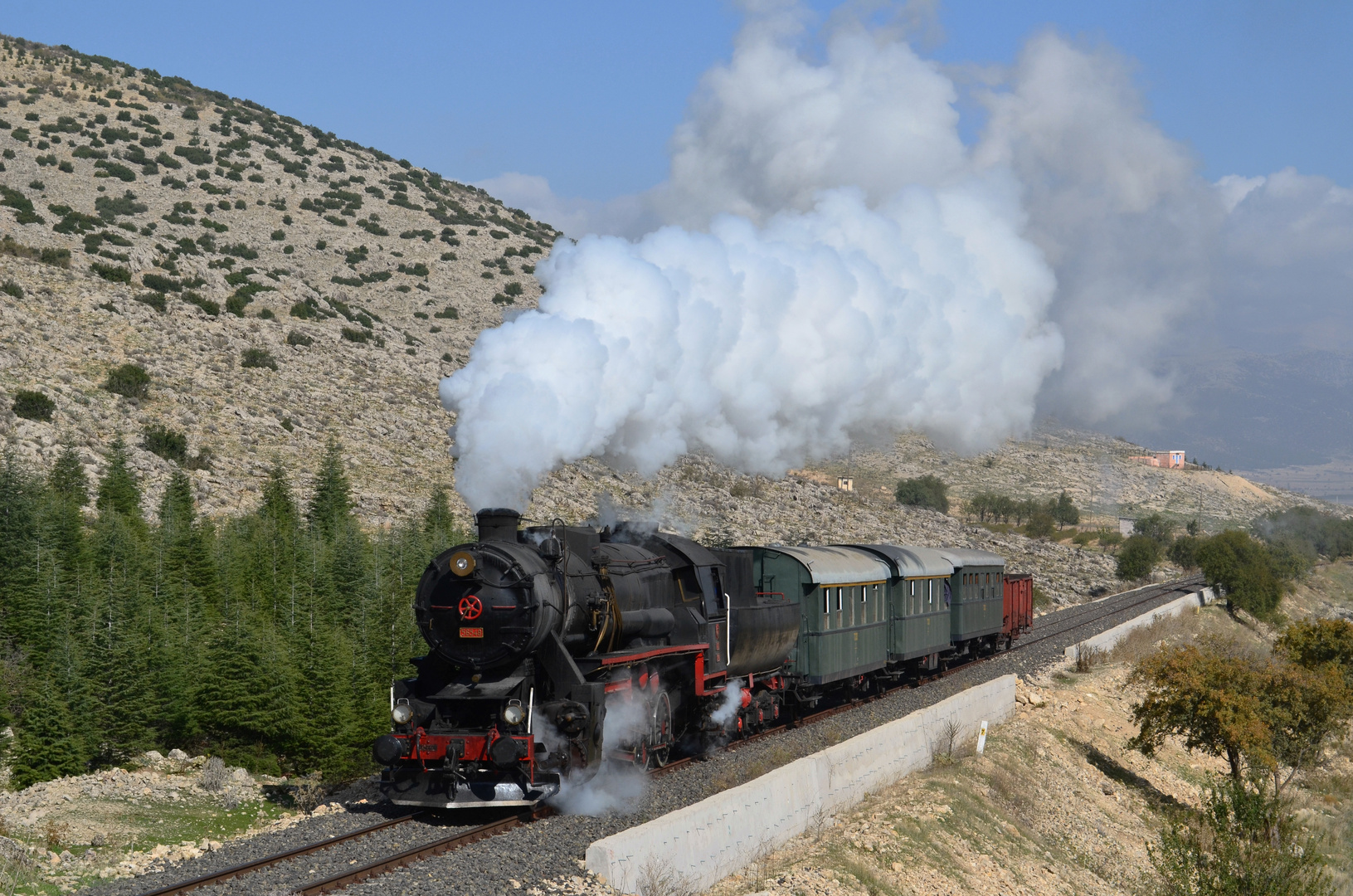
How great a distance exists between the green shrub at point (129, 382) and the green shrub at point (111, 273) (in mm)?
10734

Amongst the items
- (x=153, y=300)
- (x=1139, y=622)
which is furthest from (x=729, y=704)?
(x=153, y=300)

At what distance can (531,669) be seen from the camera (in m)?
14.4

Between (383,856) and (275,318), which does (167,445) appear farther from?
(383,856)

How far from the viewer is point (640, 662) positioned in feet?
53.1

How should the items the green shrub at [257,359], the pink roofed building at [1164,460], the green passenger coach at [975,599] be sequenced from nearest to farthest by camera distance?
the green passenger coach at [975,599] < the green shrub at [257,359] < the pink roofed building at [1164,460]

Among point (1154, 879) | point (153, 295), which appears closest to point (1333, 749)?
point (1154, 879)

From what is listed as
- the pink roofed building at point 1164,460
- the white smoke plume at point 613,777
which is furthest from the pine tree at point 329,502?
the pink roofed building at point 1164,460

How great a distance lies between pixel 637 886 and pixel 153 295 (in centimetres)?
4992

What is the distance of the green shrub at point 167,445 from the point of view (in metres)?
40.6

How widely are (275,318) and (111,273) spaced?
807 centimetres

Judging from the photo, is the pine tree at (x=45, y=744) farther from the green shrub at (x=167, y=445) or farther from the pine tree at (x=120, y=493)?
the green shrub at (x=167, y=445)

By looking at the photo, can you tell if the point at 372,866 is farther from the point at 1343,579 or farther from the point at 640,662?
the point at 1343,579

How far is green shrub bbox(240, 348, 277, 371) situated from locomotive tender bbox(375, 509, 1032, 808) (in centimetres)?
3656

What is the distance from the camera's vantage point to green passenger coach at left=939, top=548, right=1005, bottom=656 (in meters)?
32.8
